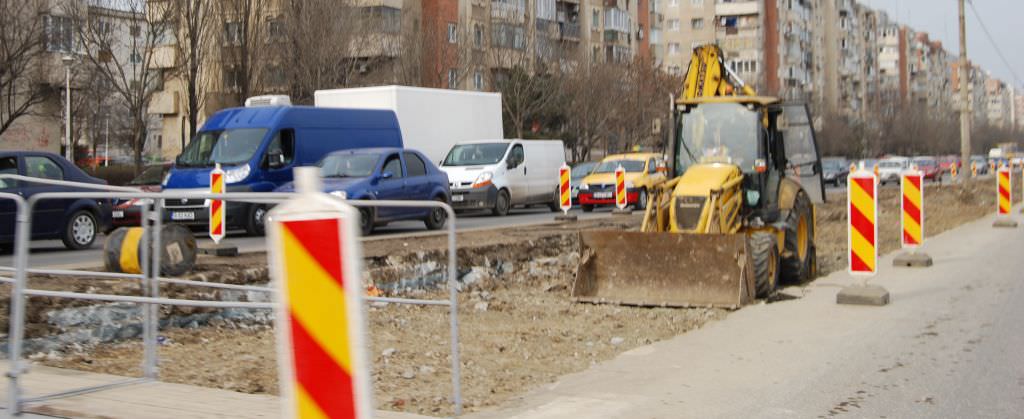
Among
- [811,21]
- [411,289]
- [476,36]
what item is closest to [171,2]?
[476,36]

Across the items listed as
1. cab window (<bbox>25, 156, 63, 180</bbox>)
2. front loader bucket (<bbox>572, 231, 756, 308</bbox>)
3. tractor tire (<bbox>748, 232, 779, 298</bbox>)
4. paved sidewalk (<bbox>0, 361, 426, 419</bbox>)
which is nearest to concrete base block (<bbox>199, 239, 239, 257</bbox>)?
front loader bucket (<bbox>572, 231, 756, 308</bbox>)

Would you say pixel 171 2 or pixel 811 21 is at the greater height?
pixel 811 21

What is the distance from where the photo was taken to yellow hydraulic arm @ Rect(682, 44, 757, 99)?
613 inches

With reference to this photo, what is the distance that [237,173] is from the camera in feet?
71.6

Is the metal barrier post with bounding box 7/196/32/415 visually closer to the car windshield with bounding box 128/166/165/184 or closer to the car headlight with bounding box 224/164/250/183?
the car headlight with bounding box 224/164/250/183

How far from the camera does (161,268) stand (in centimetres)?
796

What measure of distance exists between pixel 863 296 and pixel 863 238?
62 cm

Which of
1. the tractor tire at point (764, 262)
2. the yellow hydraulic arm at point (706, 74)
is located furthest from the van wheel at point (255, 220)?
the yellow hydraulic arm at point (706, 74)

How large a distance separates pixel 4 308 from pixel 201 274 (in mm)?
2168

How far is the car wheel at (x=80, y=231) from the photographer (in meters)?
17.5

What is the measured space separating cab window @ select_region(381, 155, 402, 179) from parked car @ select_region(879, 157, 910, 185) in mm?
42119

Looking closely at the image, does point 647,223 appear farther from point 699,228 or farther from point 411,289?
point 411,289

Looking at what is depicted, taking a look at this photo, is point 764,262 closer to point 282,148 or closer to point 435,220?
point 435,220

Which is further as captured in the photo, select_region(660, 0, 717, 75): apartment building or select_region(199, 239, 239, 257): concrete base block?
select_region(660, 0, 717, 75): apartment building
